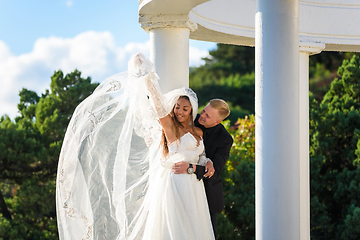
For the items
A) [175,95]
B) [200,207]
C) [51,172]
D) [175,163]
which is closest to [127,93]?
[175,95]

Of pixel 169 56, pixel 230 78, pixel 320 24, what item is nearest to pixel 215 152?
pixel 169 56

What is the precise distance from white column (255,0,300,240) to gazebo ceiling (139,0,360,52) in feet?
14.9

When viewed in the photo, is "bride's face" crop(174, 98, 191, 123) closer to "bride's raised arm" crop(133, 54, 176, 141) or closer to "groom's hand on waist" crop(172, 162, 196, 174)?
"bride's raised arm" crop(133, 54, 176, 141)

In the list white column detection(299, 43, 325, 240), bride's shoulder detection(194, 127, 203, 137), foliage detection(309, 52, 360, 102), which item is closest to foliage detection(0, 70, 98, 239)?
white column detection(299, 43, 325, 240)

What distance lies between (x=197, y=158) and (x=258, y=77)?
6.73 ft

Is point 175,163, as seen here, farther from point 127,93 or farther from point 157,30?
point 157,30

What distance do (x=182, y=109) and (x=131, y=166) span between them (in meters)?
1.63

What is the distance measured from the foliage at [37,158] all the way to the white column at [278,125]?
1307cm

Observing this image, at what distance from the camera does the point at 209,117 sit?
25.4 feet

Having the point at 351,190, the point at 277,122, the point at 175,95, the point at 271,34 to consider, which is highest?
the point at 271,34

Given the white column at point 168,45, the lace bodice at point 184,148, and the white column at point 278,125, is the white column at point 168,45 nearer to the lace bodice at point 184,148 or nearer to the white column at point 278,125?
the lace bodice at point 184,148

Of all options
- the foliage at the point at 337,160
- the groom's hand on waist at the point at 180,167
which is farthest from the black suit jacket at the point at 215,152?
the foliage at the point at 337,160

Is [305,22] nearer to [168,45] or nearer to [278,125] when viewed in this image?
[168,45]

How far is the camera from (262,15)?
6.36 meters
